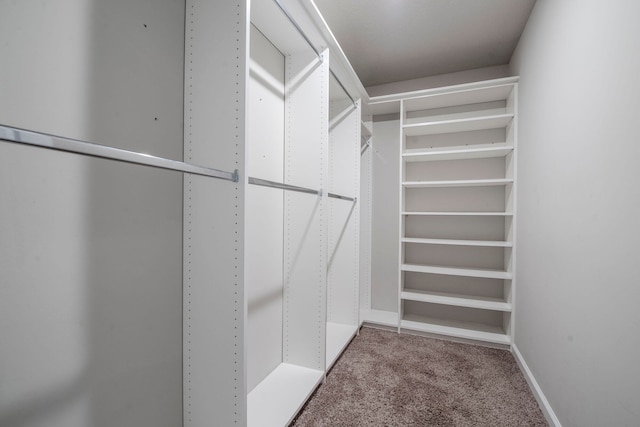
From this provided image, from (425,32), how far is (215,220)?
2.12 metres

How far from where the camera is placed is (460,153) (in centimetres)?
245

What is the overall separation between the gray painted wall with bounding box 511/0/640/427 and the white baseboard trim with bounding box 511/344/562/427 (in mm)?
41

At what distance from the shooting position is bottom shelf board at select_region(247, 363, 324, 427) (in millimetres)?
1354

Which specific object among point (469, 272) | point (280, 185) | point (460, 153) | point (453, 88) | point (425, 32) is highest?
point (425, 32)

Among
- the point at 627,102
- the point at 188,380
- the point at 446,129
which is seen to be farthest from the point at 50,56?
the point at 446,129

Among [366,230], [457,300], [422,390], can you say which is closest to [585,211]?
[422,390]

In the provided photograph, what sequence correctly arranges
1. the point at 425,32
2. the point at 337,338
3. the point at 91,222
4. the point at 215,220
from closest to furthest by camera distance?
the point at 91,222 → the point at 215,220 → the point at 425,32 → the point at 337,338

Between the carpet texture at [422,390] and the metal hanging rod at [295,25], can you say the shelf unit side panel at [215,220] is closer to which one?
the metal hanging rod at [295,25]

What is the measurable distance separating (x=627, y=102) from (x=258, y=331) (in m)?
1.85

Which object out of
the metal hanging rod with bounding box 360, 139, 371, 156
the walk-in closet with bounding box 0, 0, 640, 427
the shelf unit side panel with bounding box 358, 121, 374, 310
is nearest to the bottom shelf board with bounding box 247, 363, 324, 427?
the walk-in closet with bounding box 0, 0, 640, 427

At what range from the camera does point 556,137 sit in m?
1.51

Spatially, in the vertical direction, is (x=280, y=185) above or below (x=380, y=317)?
above

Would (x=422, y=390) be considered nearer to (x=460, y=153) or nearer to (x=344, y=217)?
(x=344, y=217)

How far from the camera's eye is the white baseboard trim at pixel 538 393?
143 centimetres
